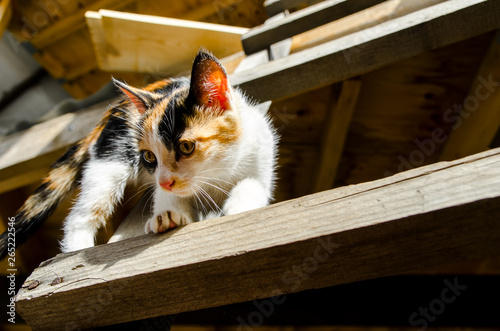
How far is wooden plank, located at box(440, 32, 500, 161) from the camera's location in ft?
5.74

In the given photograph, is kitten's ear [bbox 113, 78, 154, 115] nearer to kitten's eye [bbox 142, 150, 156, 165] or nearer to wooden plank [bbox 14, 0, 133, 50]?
kitten's eye [bbox 142, 150, 156, 165]

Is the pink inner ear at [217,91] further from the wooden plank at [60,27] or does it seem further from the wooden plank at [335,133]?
the wooden plank at [60,27]

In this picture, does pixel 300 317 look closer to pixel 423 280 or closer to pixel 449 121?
pixel 423 280

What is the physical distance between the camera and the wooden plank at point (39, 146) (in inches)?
71.4

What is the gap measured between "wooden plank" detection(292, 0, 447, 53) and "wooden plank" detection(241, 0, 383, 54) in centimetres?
9

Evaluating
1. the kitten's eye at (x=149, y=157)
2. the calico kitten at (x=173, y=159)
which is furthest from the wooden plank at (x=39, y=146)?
the kitten's eye at (x=149, y=157)

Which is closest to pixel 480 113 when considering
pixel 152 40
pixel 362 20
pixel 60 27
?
pixel 362 20

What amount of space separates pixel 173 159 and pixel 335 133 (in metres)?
1.01

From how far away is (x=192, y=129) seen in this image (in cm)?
129

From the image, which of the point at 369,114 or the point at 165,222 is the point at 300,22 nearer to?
the point at 369,114

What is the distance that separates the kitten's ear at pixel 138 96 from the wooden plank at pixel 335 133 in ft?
3.02

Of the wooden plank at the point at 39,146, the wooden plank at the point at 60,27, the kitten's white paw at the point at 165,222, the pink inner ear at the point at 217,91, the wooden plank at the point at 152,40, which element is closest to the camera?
the kitten's white paw at the point at 165,222

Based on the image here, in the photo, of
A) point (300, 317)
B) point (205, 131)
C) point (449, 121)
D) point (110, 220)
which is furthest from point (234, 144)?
point (449, 121)

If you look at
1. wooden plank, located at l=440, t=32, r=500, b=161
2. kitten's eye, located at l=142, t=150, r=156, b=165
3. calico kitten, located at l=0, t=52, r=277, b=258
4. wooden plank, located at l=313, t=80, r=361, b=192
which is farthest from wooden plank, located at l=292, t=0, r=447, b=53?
kitten's eye, located at l=142, t=150, r=156, b=165
